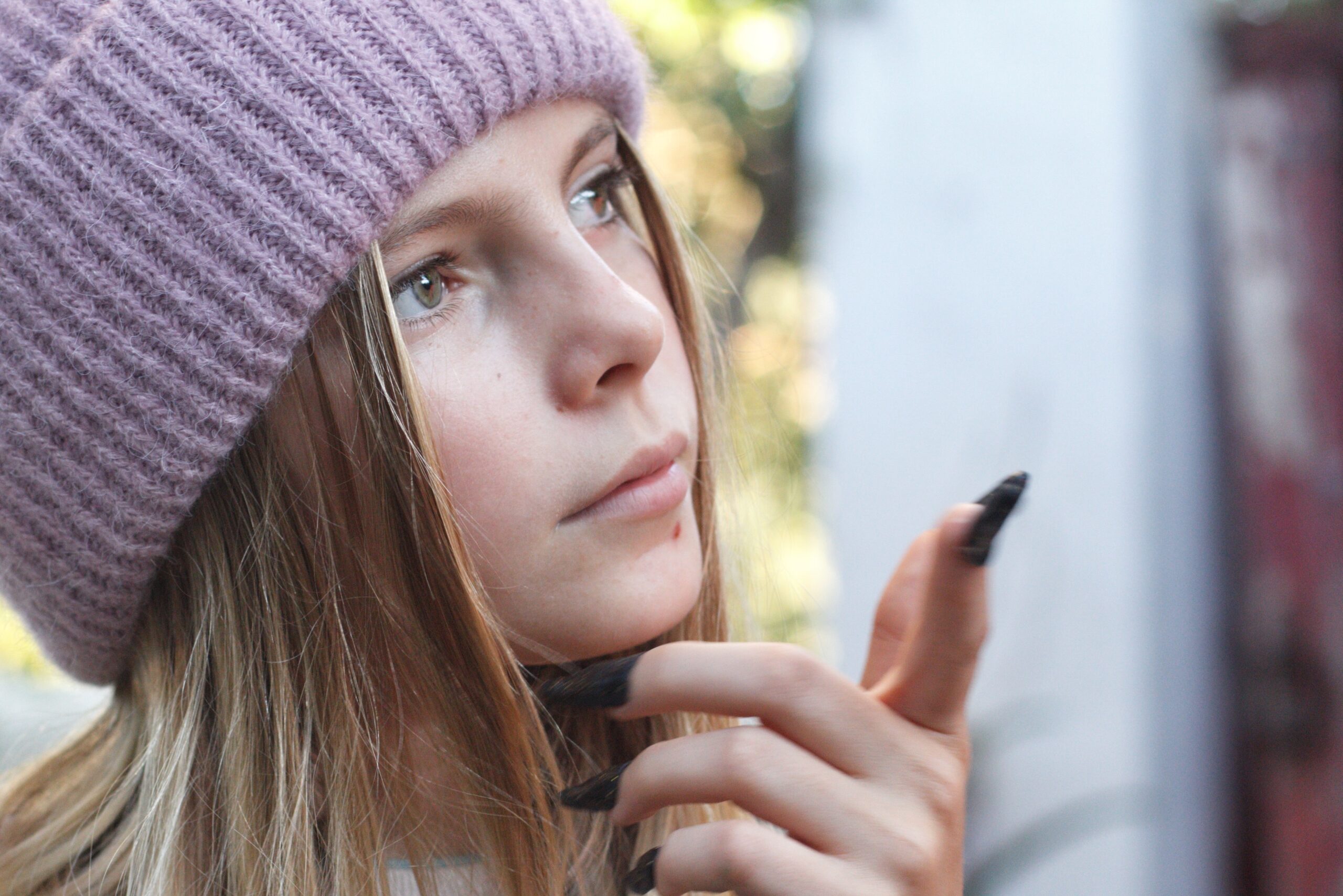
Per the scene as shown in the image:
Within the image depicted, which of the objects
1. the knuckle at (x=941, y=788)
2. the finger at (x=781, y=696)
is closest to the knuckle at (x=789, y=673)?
the finger at (x=781, y=696)

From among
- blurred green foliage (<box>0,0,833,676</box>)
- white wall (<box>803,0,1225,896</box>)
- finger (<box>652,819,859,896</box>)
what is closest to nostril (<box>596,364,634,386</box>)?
finger (<box>652,819,859,896</box>)

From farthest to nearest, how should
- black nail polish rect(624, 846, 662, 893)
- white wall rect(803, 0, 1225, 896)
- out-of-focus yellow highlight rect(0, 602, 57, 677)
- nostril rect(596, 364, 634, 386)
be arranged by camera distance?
white wall rect(803, 0, 1225, 896) < out-of-focus yellow highlight rect(0, 602, 57, 677) < nostril rect(596, 364, 634, 386) < black nail polish rect(624, 846, 662, 893)

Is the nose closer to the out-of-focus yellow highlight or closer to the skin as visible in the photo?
the skin

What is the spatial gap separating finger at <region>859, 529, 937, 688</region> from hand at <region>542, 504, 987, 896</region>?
0.12m

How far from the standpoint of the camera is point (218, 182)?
31.8 inches

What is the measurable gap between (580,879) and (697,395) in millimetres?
500

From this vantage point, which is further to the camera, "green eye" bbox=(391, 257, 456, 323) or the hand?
"green eye" bbox=(391, 257, 456, 323)

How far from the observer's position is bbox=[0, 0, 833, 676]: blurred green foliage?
2643 millimetres

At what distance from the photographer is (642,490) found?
87 centimetres

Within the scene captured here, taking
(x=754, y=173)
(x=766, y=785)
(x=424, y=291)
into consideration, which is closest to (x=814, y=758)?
(x=766, y=785)

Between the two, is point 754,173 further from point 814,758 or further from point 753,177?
point 814,758

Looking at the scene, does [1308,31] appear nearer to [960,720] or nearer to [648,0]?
[648,0]

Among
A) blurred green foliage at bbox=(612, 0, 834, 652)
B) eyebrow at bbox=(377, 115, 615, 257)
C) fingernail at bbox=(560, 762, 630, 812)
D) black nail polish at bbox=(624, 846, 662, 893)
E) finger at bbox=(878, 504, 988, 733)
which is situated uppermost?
blurred green foliage at bbox=(612, 0, 834, 652)

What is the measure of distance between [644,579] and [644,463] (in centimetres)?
10
